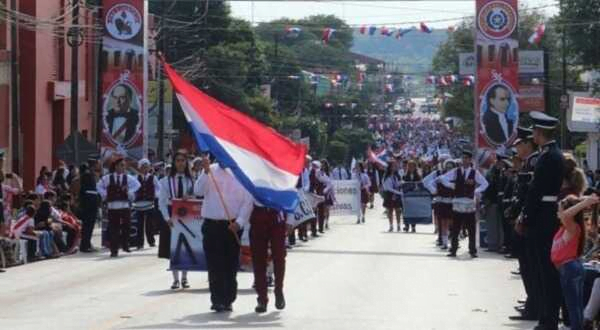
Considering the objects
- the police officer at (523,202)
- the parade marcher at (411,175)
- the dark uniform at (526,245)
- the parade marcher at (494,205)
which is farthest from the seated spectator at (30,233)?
the parade marcher at (411,175)

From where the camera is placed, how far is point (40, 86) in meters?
48.4

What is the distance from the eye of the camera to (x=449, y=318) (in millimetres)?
15891

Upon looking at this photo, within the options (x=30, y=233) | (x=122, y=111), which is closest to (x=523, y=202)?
(x=30, y=233)

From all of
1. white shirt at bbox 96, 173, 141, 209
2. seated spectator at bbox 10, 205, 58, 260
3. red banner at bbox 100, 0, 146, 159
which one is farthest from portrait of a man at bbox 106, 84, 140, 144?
seated spectator at bbox 10, 205, 58, 260

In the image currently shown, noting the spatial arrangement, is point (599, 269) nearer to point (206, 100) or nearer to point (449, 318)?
point (449, 318)

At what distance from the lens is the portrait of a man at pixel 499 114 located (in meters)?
33.1

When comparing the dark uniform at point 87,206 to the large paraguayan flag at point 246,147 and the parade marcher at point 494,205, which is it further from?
the large paraguayan flag at point 246,147

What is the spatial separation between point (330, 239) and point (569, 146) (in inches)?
1427

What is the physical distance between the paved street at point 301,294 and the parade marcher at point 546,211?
1274 mm

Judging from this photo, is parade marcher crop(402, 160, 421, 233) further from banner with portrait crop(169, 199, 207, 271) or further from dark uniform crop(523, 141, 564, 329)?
dark uniform crop(523, 141, 564, 329)

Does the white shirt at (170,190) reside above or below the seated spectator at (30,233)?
above

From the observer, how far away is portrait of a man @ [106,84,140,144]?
37719mm

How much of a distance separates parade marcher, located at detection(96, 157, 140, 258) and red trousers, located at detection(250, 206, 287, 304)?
1144cm

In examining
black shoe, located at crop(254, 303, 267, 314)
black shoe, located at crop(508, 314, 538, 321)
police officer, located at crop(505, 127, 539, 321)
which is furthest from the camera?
black shoe, located at crop(254, 303, 267, 314)
